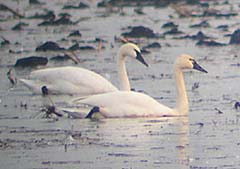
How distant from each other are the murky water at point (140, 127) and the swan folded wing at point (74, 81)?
38 cm

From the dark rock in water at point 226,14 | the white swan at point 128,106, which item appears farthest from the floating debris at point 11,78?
the dark rock in water at point 226,14

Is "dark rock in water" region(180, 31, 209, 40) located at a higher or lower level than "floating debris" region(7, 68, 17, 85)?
higher

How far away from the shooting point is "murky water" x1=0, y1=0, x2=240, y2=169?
38.3ft

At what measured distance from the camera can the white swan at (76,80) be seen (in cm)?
1691

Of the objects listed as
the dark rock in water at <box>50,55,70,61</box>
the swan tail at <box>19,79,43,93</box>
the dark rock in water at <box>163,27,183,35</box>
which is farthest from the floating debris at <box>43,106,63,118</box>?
the dark rock in water at <box>163,27,183,35</box>

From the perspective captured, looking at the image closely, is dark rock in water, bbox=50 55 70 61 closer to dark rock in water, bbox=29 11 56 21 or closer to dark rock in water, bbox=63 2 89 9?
dark rock in water, bbox=29 11 56 21

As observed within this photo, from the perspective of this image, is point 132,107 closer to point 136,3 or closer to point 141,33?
point 141,33

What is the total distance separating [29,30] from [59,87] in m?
10.8

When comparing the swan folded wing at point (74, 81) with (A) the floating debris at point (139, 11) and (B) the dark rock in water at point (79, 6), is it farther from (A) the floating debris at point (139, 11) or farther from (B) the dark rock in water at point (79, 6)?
(B) the dark rock in water at point (79, 6)

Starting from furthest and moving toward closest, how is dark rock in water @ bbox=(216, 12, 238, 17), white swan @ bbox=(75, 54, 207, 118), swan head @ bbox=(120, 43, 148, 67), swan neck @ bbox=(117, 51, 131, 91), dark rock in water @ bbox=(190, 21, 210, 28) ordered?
1. dark rock in water @ bbox=(216, 12, 238, 17)
2. dark rock in water @ bbox=(190, 21, 210, 28)
3. swan head @ bbox=(120, 43, 148, 67)
4. swan neck @ bbox=(117, 51, 131, 91)
5. white swan @ bbox=(75, 54, 207, 118)

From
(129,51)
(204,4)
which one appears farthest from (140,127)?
(204,4)

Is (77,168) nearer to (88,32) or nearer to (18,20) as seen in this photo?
(88,32)

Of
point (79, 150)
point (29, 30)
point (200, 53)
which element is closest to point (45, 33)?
point (29, 30)

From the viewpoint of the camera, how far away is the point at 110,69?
1997 centimetres
